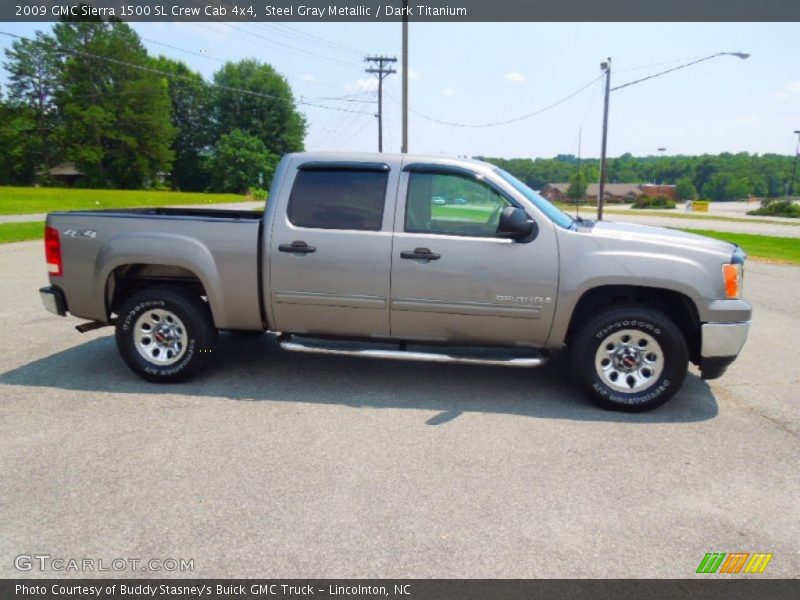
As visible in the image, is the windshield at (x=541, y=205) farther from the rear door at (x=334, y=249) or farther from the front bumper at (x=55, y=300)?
the front bumper at (x=55, y=300)

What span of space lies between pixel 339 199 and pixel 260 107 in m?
76.4

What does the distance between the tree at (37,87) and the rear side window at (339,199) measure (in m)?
77.3

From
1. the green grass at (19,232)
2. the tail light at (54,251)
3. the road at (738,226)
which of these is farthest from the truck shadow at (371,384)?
the road at (738,226)

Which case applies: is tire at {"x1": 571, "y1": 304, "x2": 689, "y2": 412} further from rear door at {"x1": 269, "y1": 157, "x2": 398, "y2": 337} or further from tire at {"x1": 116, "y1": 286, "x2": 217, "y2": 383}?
tire at {"x1": 116, "y1": 286, "x2": 217, "y2": 383}

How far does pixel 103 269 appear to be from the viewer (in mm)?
Result: 4750

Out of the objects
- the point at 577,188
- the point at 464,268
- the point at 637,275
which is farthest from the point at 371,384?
the point at 577,188

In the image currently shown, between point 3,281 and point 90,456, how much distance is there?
7.81m

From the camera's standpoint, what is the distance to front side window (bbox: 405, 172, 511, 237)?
4531mm

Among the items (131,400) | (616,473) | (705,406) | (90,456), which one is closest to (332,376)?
(131,400)

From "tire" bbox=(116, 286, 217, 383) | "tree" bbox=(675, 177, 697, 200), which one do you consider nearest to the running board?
"tire" bbox=(116, 286, 217, 383)

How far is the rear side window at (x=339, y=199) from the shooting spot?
181 inches

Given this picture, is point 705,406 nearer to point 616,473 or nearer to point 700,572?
point 616,473

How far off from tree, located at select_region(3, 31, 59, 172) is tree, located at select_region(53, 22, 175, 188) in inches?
101

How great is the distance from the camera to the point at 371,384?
4945 mm
